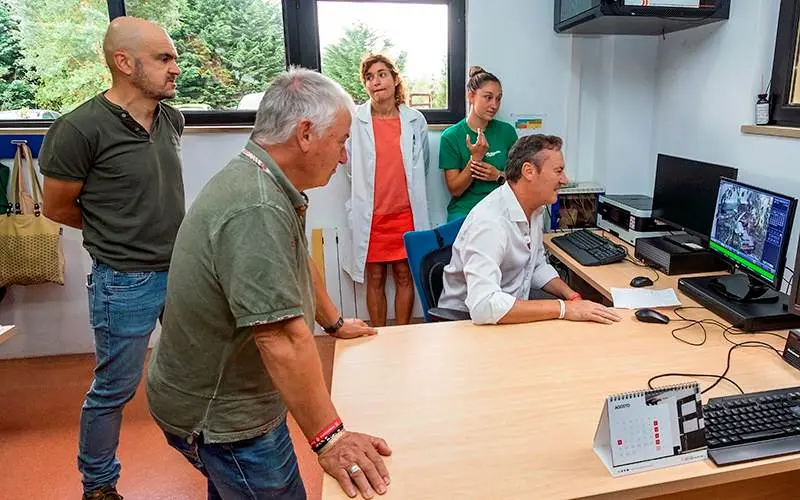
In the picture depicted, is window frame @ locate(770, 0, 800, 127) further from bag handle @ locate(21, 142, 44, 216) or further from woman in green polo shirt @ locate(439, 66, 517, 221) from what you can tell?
bag handle @ locate(21, 142, 44, 216)

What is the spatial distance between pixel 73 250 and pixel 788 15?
3.74m

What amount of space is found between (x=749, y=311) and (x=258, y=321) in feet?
5.20

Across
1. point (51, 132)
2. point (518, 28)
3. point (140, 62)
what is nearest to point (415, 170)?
point (518, 28)

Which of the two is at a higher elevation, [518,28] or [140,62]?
[518,28]

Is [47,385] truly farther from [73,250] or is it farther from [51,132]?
[51,132]

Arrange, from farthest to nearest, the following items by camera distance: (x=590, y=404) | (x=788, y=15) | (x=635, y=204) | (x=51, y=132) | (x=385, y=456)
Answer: (x=635, y=204) → (x=788, y=15) → (x=51, y=132) → (x=590, y=404) → (x=385, y=456)

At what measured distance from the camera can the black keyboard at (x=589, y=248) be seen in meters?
2.47

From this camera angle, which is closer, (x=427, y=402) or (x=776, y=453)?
(x=776, y=453)

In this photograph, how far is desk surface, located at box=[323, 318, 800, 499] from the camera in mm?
1061

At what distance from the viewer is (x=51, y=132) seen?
1.78 m

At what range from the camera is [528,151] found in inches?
81.9

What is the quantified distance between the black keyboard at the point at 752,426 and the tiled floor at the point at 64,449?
148 centimetres

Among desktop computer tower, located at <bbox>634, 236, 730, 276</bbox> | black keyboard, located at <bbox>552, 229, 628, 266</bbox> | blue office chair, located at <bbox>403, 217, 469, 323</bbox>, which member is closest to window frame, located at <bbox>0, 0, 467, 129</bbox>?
black keyboard, located at <bbox>552, 229, 628, 266</bbox>

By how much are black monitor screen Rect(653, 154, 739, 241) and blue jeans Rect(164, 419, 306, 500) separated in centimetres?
193
